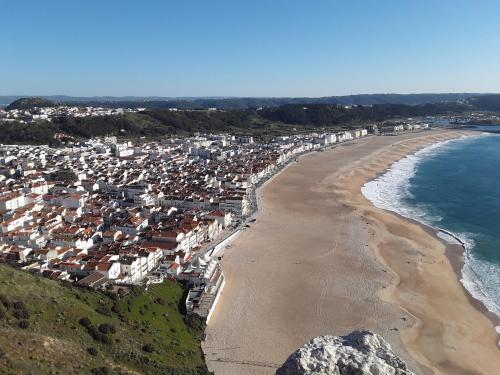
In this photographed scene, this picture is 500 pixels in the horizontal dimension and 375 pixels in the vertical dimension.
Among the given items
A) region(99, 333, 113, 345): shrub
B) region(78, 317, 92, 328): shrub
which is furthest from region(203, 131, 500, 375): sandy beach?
region(78, 317, 92, 328): shrub

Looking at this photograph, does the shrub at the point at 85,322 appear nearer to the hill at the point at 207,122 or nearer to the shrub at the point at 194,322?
the shrub at the point at 194,322

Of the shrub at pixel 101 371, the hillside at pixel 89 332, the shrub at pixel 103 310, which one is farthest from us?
the shrub at pixel 103 310

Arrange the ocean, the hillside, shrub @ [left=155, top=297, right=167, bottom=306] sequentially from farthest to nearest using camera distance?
the ocean → shrub @ [left=155, top=297, right=167, bottom=306] → the hillside

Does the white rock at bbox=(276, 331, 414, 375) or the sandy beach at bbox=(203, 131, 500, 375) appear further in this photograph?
the sandy beach at bbox=(203, 131, 500, 375)

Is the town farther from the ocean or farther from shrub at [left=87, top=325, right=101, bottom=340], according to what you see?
the ocean

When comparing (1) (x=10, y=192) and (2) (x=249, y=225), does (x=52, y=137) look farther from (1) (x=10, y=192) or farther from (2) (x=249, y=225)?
(2) (x=249, y=225)

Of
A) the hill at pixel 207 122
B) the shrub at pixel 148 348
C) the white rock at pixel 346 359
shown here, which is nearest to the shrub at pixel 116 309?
the shrub at pixel 148 348

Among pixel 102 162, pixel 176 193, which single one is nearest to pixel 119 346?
pixel 176 193
